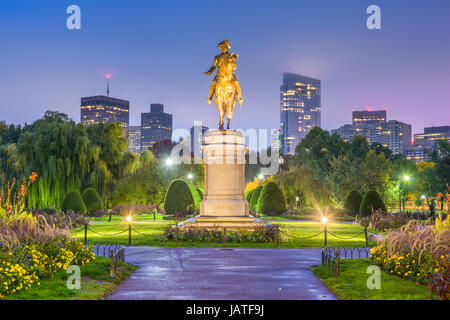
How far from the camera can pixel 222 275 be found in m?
12.3

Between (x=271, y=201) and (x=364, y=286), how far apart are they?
31562 millimetres

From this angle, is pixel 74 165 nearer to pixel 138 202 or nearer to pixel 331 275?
pixel 138 202

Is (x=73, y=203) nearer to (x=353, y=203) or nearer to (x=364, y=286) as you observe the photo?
(x=353, y=203)

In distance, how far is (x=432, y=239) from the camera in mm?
11422

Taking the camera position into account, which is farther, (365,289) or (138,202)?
(138,202)

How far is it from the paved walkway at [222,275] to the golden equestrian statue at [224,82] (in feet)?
29.9

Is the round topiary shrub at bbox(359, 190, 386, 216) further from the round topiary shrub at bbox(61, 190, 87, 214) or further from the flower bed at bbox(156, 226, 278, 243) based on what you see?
the round topiary shrub at bbox(61, 190, 87, 214)

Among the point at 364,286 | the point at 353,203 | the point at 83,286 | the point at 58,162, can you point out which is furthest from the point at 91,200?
the point at 364,286

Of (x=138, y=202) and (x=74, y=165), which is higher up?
(x=74, y=165)

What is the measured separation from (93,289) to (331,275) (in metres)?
5.97

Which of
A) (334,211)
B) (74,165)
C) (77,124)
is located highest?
(77,124)

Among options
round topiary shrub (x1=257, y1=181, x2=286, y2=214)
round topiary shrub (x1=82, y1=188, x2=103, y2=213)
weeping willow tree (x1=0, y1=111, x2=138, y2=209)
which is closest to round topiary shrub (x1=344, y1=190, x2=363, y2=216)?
round topiary shrub (x1=257, y1=181, x2=286, y2=214)
